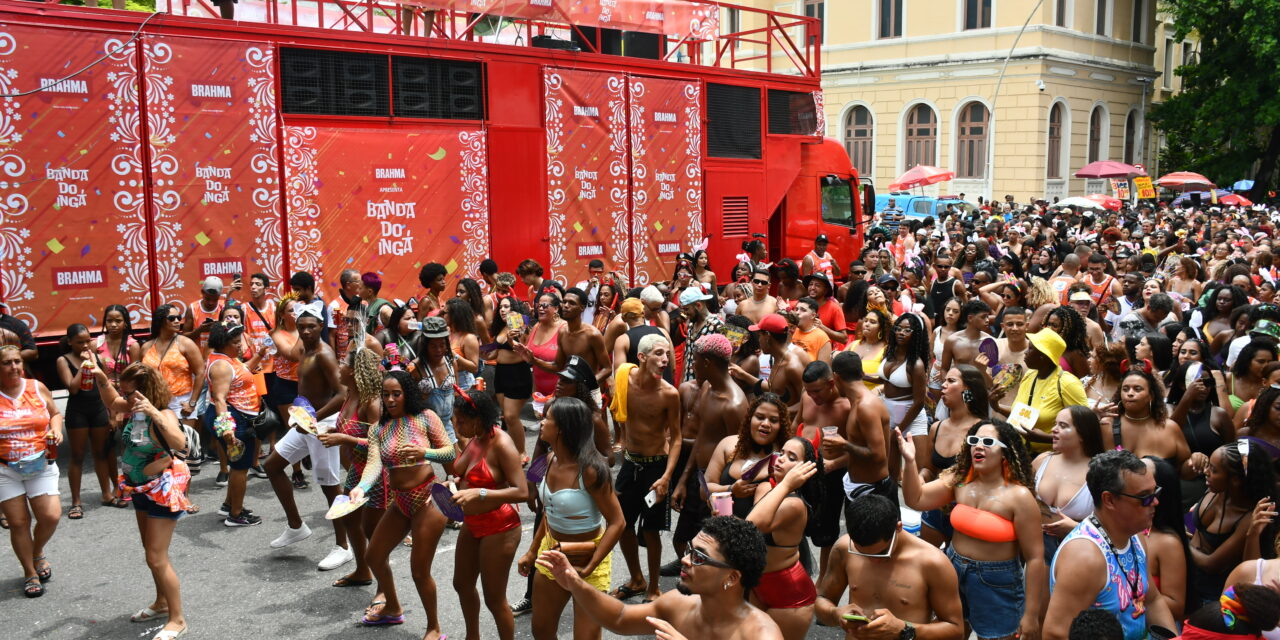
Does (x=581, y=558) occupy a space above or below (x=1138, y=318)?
below

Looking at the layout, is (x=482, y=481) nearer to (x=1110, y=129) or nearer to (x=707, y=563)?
(x=707, y=563)

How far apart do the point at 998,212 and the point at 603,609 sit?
90.9ft

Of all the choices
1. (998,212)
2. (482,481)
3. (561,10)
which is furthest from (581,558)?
(998,212)

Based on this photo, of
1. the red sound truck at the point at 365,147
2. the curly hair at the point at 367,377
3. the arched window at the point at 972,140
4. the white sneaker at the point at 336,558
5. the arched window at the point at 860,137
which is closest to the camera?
the curly hair at the point at 367,377

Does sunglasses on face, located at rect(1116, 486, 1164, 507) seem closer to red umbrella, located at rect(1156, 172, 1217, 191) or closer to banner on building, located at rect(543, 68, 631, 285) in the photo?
banner on building, located at rect(543, 68, 631, 285)

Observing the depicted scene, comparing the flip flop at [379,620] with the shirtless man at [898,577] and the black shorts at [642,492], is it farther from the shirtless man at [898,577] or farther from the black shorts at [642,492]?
the shirtless man at [898,577]

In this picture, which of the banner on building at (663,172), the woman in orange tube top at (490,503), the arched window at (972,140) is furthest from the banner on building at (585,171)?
the arched window at (972,140)

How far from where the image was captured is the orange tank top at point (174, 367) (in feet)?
27.3

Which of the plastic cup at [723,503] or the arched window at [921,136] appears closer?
the plastic cup at [723,503]

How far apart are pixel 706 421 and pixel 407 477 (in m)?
1.75

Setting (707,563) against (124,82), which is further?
(124,82)

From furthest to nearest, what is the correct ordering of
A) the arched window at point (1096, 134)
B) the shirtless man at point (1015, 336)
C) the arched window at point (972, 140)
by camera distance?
1. the arched window at point (1096, 134)
2. the arched window at point (972, 140)
3. the shirtless man at point (1015, 336)

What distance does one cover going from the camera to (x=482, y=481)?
17.7 ft

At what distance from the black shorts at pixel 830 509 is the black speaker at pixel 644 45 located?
986 cm
